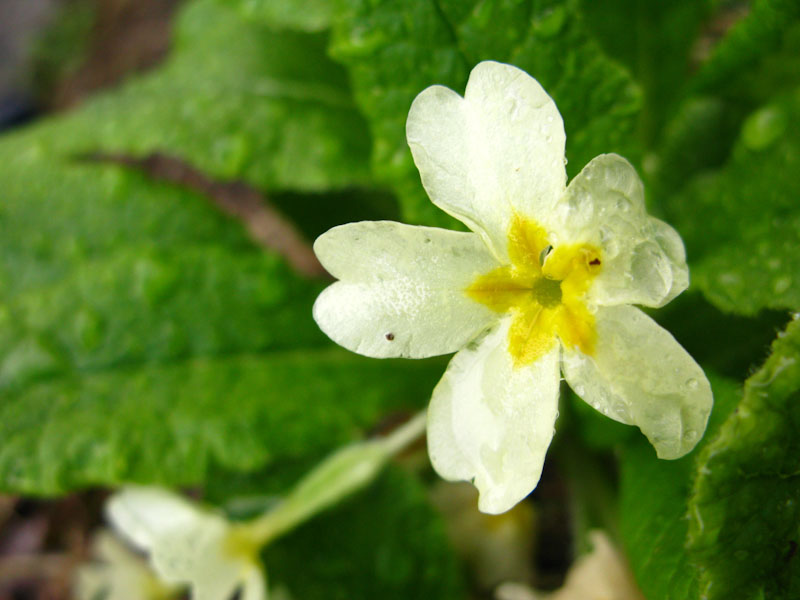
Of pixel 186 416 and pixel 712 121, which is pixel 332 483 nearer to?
pixel 186 416

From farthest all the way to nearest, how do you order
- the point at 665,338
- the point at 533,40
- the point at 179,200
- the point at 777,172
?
the point at 179,200
the point at 777,172
the point at 533,40
the point at 665,338

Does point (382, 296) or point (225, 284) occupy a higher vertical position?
point (382, 296)

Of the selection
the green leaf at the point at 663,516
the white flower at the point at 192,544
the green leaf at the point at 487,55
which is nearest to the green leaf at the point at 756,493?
the green leaf at the point at 663,516

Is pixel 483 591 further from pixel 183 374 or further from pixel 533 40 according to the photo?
pixel 533 40

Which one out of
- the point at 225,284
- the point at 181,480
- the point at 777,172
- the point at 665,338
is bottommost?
the point at 181,480

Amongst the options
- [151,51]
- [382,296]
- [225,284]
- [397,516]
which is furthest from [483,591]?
[151,51]

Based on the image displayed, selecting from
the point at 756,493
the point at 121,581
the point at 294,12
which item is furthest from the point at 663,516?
the point at 121,581

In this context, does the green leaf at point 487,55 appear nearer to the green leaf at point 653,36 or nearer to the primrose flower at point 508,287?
the primrose flower at point 508,287
